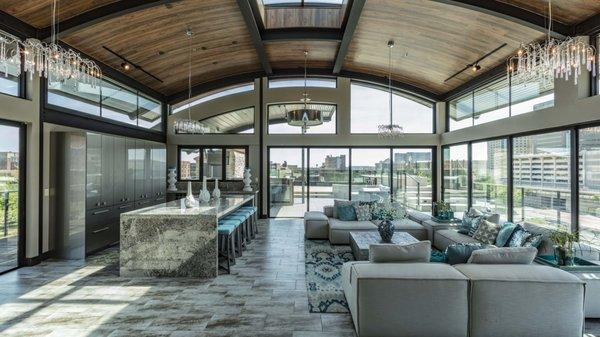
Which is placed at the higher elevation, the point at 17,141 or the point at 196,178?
the point at 17,141

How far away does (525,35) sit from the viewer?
217 inches

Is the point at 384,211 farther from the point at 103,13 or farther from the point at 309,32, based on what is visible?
the point at 103,13

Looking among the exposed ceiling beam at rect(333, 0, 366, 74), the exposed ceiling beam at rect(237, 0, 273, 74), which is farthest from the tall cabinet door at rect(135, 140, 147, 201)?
the exposed ceiling beam at rect(333, 0, 366, 74)

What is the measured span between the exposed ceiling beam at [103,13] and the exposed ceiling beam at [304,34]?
234 centimetres

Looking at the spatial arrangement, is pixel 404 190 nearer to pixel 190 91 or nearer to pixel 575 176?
pixel 575 176

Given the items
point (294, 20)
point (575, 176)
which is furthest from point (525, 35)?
point (294, 20)

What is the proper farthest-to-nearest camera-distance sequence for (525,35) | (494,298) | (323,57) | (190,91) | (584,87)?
1. (190,91)
2. (323,57)
3. (525,35)
4. (584,87)
5. (494,298)

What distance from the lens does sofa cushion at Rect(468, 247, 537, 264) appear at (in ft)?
10.5

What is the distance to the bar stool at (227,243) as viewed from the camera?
492 cm

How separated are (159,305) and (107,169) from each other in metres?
3.76

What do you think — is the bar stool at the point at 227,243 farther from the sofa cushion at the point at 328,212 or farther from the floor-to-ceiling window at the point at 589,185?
the floor-to-ceiling window at the point at 589,185

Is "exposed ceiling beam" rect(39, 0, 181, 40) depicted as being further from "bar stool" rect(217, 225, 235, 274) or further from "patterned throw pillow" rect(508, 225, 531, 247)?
"patterned throw pillow" rect(508, 225, 531, 247)

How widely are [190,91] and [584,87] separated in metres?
8.88

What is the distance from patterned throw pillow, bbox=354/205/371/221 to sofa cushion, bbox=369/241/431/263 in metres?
3.95
